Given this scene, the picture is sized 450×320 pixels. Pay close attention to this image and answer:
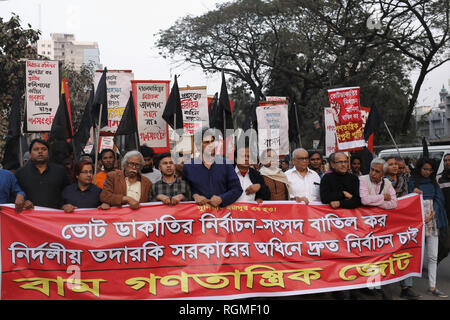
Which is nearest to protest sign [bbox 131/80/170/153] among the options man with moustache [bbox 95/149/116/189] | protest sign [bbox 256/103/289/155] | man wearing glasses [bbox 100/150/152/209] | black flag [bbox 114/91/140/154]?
black flag [bbox 114/91/140/154]

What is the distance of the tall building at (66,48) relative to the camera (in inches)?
4607

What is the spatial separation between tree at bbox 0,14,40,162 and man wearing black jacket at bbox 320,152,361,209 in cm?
1057

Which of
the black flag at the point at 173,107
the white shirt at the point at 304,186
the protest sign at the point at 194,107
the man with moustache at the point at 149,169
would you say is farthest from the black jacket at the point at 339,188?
the protest sign at the point at 194,107

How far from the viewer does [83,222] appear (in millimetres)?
4703

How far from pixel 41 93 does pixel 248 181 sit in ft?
13.8

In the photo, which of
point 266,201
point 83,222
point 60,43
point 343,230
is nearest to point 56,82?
point 83,222

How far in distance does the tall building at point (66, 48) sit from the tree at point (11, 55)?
329 feet

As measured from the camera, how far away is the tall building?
117006 mm

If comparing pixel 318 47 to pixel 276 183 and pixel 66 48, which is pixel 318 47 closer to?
pixel 276 183

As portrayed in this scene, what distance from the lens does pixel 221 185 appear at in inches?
199

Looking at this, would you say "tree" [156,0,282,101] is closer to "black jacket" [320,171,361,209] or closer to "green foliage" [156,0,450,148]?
"green foliage" [156,0,450,148]

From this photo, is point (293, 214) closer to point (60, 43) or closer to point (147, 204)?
point (147, 204)

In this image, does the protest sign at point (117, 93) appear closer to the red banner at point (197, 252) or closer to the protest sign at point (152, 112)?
the protest sign at point (152, 112)

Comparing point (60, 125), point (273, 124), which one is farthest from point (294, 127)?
point (60, 125)
